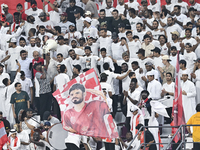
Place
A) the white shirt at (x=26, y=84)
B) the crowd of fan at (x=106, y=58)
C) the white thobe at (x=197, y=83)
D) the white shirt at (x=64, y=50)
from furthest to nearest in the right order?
the white shirt at (x=64, y=50), the white shirt at (x=26, y=84), the white thobe at (x=197, y=83), the crowd of fan at (x=106, y=58)

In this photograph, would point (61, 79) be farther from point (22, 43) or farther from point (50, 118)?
point (22, 43)

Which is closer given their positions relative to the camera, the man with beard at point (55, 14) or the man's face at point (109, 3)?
the man's face at point (109, 3)

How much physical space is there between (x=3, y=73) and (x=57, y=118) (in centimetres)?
244

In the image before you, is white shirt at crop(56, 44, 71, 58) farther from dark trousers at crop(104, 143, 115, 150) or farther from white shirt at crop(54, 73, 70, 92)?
dark trousers at crop(104, 143, 115, 150)

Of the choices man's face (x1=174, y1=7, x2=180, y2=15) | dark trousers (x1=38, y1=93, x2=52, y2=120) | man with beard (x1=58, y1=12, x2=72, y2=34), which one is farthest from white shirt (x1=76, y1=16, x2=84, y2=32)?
dark trousers (x1=38, y1=93, x2=52, y2=120)

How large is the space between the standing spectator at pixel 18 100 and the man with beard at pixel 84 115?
5.07 m

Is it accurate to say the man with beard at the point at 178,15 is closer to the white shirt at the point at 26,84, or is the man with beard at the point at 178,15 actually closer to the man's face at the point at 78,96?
the white shirt at the point at 26,84

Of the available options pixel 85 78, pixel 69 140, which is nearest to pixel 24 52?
pixel 69 140

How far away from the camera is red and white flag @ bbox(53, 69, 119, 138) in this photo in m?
9.23

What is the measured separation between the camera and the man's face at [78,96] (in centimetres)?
963

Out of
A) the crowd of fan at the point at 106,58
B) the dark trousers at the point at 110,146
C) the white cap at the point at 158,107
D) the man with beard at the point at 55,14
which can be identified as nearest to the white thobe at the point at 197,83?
the crowd of fan at the point at 106,58

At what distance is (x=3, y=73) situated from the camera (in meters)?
15.3

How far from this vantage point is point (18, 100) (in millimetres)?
14430

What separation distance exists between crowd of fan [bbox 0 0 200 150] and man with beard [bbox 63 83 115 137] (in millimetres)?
3076
